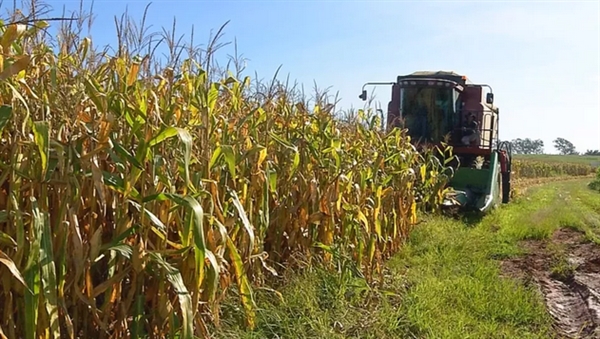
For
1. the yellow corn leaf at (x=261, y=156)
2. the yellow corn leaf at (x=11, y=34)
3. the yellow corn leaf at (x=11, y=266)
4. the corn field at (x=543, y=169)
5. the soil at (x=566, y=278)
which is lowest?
the soil at (x=566, y=278)

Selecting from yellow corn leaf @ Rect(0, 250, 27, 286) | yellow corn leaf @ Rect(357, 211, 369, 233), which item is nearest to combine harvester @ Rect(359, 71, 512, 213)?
yellow corn leaf @ Rect(357, 211, 369, 233)

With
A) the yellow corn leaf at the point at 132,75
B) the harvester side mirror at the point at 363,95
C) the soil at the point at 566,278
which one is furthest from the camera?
the harvester side mirror at the point at 363,95

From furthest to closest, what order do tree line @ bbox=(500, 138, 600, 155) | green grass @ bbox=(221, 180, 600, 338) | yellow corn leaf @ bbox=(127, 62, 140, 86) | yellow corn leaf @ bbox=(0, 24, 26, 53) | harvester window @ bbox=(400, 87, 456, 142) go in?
tree line @ bbox=(500, 138, 600, 155) → harvester window @ bbox=(400, 87, 456, 142) → green grass @ bbox=(221, 180, 600, 338) → yellow corn leaf @ bbox=(127, 62, 140, 86) → yellow corn leaf @ bbox=(0, 24, 26, 53)

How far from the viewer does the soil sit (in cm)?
376

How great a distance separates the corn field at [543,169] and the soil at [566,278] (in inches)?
689

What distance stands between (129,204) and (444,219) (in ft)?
17.7

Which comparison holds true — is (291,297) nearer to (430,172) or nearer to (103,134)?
(103,134)

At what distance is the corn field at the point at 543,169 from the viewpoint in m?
29.2

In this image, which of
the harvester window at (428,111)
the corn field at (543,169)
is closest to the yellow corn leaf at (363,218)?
the harvester window at (428,111)

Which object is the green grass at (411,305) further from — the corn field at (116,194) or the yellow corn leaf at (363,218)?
the yellow corn leaf at (363,218)

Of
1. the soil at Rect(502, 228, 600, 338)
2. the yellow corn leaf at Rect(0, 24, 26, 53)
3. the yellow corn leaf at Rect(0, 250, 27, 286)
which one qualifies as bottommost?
the soil at Rect(502, 228, 600, 338)

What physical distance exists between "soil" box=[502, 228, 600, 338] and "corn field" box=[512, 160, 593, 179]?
17512mm

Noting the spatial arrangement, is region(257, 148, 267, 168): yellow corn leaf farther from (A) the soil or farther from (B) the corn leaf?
(A) the soil

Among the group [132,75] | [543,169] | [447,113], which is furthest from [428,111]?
[543,169]
